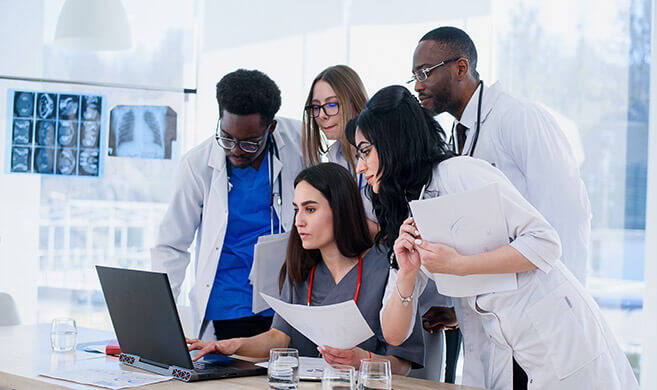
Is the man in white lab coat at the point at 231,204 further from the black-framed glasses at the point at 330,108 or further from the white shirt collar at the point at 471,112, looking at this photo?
the white shirt collar at the point at 471,112

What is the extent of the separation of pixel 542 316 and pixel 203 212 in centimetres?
150

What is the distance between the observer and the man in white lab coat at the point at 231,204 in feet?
8.21

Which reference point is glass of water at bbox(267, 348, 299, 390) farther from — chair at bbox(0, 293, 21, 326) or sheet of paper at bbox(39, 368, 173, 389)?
chair at bbox(0, 293, 21, 326)

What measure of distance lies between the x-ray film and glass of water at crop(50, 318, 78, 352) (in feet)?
6.67

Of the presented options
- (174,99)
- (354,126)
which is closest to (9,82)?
(174,99)

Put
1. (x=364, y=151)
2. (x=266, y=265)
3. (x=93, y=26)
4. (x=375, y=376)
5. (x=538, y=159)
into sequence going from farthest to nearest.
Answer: (x=93, y=26) → (x=266, y=265) → (x=538, y=159) → (x=364, y=151) → (x=375, y=376)

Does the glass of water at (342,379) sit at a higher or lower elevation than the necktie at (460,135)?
lower

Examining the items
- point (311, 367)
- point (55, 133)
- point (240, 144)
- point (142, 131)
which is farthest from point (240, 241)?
point (55, 133)

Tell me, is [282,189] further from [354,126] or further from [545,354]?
[545,354]

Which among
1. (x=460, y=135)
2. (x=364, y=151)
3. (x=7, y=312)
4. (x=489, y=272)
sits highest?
(x=460, y=135)

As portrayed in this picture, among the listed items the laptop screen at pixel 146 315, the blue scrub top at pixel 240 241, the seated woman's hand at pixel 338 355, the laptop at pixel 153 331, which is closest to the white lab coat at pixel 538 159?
the seated woman's hand at pixel 338 355

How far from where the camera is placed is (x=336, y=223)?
7.25ft

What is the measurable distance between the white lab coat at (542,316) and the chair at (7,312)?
2.19 meters

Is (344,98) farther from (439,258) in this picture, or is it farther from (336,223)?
(439,258)
